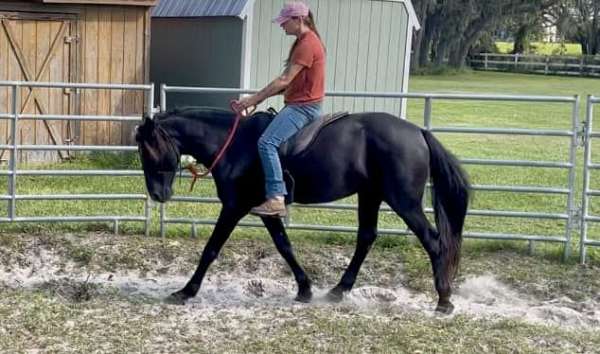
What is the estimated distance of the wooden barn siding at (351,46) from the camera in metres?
14.3

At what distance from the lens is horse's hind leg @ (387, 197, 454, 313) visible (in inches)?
257

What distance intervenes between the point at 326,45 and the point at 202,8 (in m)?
2.03

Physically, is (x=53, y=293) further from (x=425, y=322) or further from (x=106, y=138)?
(x=106, y=138)

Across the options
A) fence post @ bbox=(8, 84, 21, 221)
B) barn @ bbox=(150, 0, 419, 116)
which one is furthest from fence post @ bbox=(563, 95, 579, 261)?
barn @ bbox=(150, 0, 419, 116)

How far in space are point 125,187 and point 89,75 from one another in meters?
3.15

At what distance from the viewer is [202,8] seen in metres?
15.2

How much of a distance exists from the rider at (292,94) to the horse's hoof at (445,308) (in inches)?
48.3

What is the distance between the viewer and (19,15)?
12375 mm

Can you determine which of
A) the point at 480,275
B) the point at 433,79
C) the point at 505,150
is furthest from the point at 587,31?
the point at 480,275

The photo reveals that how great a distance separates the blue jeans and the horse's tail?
91 centimetres

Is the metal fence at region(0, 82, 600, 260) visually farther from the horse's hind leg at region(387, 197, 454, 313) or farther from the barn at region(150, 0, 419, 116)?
the barn at region(150, 0, 419, 116)

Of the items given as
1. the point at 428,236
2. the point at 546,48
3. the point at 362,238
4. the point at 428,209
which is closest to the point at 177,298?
the point at 362,238

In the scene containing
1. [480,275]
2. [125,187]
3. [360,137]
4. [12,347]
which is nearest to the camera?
[12,347]

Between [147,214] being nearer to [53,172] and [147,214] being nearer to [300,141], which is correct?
[53,172]
